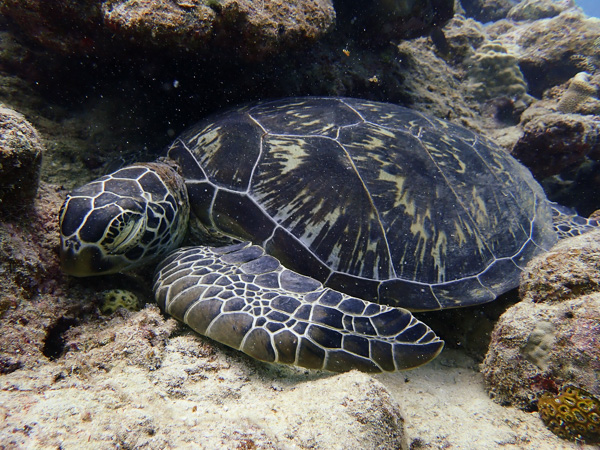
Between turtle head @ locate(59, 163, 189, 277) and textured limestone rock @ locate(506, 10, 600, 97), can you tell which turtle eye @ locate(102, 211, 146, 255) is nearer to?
turtle head @ locate(59, 163, 189, 277)

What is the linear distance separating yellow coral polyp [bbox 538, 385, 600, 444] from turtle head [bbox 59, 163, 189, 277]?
8.04 ft

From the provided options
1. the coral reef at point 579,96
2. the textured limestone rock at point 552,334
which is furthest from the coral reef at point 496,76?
the textured limestone rock at point 552,334

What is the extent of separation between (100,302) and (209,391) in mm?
937

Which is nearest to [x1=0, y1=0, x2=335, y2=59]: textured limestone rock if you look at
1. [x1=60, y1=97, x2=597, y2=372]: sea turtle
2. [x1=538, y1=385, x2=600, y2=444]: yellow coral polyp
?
[x1=60, y1=97, x2=597, y2=372]: sea turtle

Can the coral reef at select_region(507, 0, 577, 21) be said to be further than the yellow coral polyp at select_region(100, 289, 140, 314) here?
Yes

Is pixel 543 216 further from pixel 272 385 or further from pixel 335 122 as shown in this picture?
pixel 272 385

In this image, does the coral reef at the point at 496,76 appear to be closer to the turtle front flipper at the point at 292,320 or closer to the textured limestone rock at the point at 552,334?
the textured limestone rock at the point at 552,334

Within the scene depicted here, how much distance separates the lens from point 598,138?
358 centimetres

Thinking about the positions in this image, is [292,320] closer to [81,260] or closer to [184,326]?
[184,326]

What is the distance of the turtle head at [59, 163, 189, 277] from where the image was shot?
1.75 meters

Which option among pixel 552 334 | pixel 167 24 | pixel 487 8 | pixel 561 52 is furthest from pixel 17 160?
pixel 487 8

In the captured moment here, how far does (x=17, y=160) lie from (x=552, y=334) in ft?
9.01

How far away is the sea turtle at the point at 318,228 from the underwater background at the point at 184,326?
0.19 m

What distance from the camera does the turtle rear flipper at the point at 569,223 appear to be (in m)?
2.82
